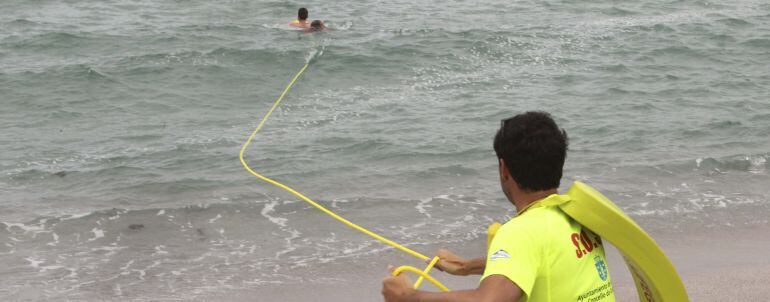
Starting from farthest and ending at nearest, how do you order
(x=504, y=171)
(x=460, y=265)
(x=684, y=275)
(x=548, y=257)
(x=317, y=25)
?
(x=317, y=25) → (x=684, y=275) → (x=460, y=265) → (x=504, y=171) → (x=548, y=257)

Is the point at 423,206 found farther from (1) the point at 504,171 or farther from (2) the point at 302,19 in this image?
(2) the point at 302,19

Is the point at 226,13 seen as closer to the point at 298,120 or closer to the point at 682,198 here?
the point at 298,120

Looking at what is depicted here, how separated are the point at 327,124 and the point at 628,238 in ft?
31.5

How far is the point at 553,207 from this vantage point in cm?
294

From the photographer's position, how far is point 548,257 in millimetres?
2836

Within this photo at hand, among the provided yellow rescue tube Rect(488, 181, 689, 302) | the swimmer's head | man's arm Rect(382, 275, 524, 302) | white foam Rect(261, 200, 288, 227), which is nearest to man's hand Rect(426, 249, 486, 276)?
yellow rescue tube Rect(488, 181, 689, 302)

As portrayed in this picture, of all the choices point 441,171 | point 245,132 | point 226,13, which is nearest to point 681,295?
point 441,171

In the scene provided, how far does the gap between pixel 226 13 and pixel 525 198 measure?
18.0m

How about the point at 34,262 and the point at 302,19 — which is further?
the point at 302,19

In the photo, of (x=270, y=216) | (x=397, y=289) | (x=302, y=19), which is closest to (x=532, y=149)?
(x=397, y=289)

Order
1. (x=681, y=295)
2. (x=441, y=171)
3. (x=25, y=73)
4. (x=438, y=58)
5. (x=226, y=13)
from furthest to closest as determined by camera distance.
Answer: (x=226, y=13), (x=438, y=58), (x=25, y=73), (x=441, y=171), (x=681, y=295)

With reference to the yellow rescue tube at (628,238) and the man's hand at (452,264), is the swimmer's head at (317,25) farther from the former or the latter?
the yellow rescue tube at (628,238)

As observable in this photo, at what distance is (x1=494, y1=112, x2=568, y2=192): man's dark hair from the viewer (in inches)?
113

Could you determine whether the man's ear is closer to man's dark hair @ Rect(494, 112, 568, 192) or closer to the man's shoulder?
man's dark hair @ Rect(494, 112, 568, 192)
